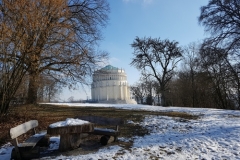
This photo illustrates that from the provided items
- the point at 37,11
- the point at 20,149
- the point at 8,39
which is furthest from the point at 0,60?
the point at 20,149

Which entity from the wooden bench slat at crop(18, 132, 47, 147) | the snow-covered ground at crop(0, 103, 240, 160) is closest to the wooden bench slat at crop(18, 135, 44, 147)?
the wooden bench slat at crop(18, 132, 47, 147)

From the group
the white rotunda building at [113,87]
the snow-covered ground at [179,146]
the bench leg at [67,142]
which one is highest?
the white rotunda building at [113,87]

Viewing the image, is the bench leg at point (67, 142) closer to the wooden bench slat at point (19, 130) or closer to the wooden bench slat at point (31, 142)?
the wooden bench slat at point (31, 142)

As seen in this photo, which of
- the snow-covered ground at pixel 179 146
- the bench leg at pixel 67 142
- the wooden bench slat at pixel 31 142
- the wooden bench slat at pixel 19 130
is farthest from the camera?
the bench leg at pixel 67 142

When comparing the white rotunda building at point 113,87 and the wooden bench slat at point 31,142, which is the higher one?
the white rotunda building at point 113,87

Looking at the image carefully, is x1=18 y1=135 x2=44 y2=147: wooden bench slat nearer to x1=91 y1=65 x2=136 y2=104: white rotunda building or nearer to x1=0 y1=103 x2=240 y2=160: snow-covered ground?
x1=0 y1=103 x2=240 y2=160: snow-covered ground

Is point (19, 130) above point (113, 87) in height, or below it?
below

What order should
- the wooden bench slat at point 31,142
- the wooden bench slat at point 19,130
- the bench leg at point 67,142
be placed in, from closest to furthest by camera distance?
1. the wooden bench slat at point 19,130
2. the wooden bench slat at point 31,142
3. the bench leg at point 67,142

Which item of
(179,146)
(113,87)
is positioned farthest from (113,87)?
(179,146)

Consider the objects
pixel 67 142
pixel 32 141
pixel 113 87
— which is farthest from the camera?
pixel 113 87

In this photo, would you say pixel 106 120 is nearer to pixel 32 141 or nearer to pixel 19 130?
pixel 32 141

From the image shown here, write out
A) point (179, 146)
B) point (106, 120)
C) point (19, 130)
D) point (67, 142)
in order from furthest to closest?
point (106, 120) → point (179, 146) → point (67, 142) → point (19, 130)

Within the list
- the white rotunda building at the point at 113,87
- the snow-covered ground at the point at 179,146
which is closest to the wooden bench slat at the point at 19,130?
the snow-covered ground at the point at 179,146

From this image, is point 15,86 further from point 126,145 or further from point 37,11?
point 126,145
